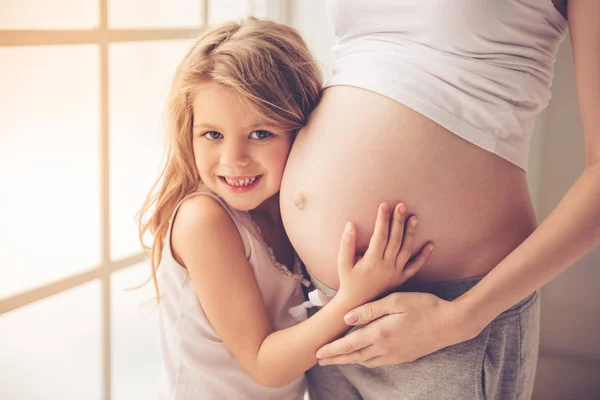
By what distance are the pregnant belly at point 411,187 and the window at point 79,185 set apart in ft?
1.57

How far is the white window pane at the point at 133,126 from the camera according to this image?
151 centimetres

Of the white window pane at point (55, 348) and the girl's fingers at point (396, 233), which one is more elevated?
the girl's fingers at point (396, 233)

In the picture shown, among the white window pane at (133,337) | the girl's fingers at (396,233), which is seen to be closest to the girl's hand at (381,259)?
the girl's fingers at (396,233)

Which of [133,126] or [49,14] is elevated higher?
[49,14]

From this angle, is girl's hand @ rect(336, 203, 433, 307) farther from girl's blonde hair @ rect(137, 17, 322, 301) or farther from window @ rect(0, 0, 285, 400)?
window @ rect(0, 0, 285, 400)

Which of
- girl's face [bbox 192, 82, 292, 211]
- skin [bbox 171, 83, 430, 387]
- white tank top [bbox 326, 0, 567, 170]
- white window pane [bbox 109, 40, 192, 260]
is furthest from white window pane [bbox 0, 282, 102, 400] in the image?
white tank top [bbox 326, 0, 567, 170]

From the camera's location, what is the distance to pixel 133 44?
1547 mm

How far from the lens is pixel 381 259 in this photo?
1.13 m

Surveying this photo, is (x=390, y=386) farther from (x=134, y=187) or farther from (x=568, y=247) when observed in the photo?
(x=134, y=187)

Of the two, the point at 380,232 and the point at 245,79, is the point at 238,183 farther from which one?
the point at 380,232

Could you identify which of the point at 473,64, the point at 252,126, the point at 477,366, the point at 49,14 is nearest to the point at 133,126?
the point at 49,14

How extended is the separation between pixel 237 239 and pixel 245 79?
0.93 feet

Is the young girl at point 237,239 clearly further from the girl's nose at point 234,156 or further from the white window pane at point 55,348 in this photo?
the white window pane at point 55,348

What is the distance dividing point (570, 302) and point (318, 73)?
128 cm
